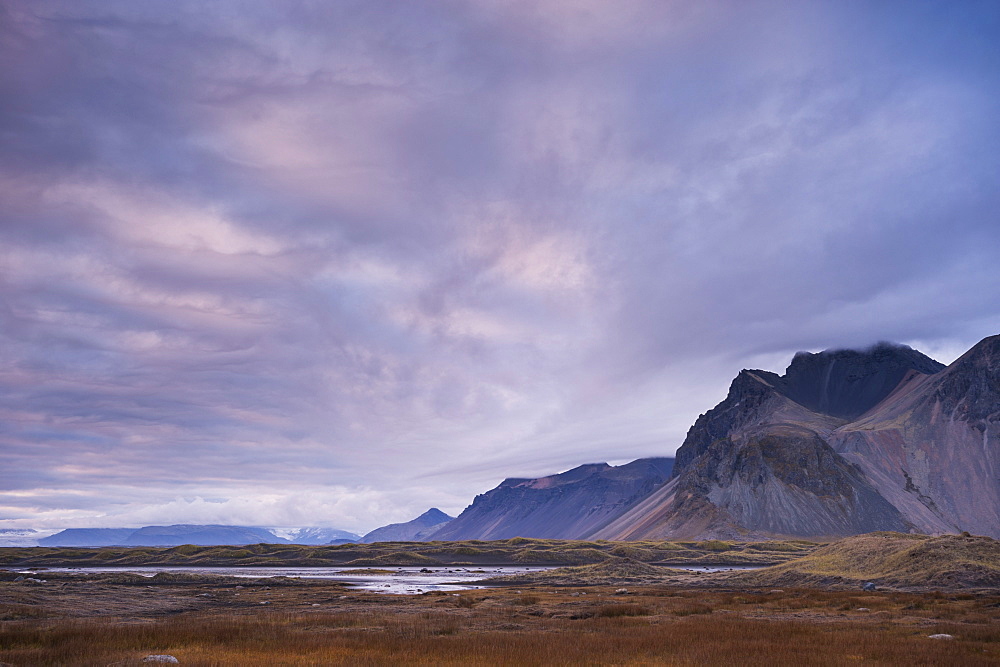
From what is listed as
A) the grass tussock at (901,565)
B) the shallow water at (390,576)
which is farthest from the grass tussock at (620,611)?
the shallow water at (390,576)

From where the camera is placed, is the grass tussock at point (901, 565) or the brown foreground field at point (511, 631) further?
the grass tussock at point (901, 565)

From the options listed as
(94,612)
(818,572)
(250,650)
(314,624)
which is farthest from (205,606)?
(818,572)

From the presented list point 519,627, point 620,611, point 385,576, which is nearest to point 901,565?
point 620,611

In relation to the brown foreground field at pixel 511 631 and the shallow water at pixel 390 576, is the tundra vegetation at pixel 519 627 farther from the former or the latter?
the shallow water at pixel 390 576

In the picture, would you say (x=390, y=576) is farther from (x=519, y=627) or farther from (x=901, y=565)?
(x=519, y=627)

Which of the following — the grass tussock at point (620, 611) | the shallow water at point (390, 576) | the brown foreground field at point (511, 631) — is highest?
the brown foreground field at point (511, 631)

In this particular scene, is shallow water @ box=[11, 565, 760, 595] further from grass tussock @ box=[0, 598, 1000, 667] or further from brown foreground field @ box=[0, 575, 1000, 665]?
grass tussock @ box=[0, 598, 1000, 667]

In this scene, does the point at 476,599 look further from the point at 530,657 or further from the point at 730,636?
the point at 530,657

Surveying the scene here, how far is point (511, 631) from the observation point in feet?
124

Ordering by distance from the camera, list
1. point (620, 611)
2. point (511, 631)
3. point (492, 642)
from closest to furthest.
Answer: point (492, 642), point (511, 631), point (620, 611)

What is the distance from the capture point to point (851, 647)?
99.3ft

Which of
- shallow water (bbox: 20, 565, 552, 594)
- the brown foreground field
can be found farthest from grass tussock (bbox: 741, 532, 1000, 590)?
shallow water (bbox: 20, 565, 552, 594)

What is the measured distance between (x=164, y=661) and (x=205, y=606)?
37.9 meters

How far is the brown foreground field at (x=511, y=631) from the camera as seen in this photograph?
27.4 m
